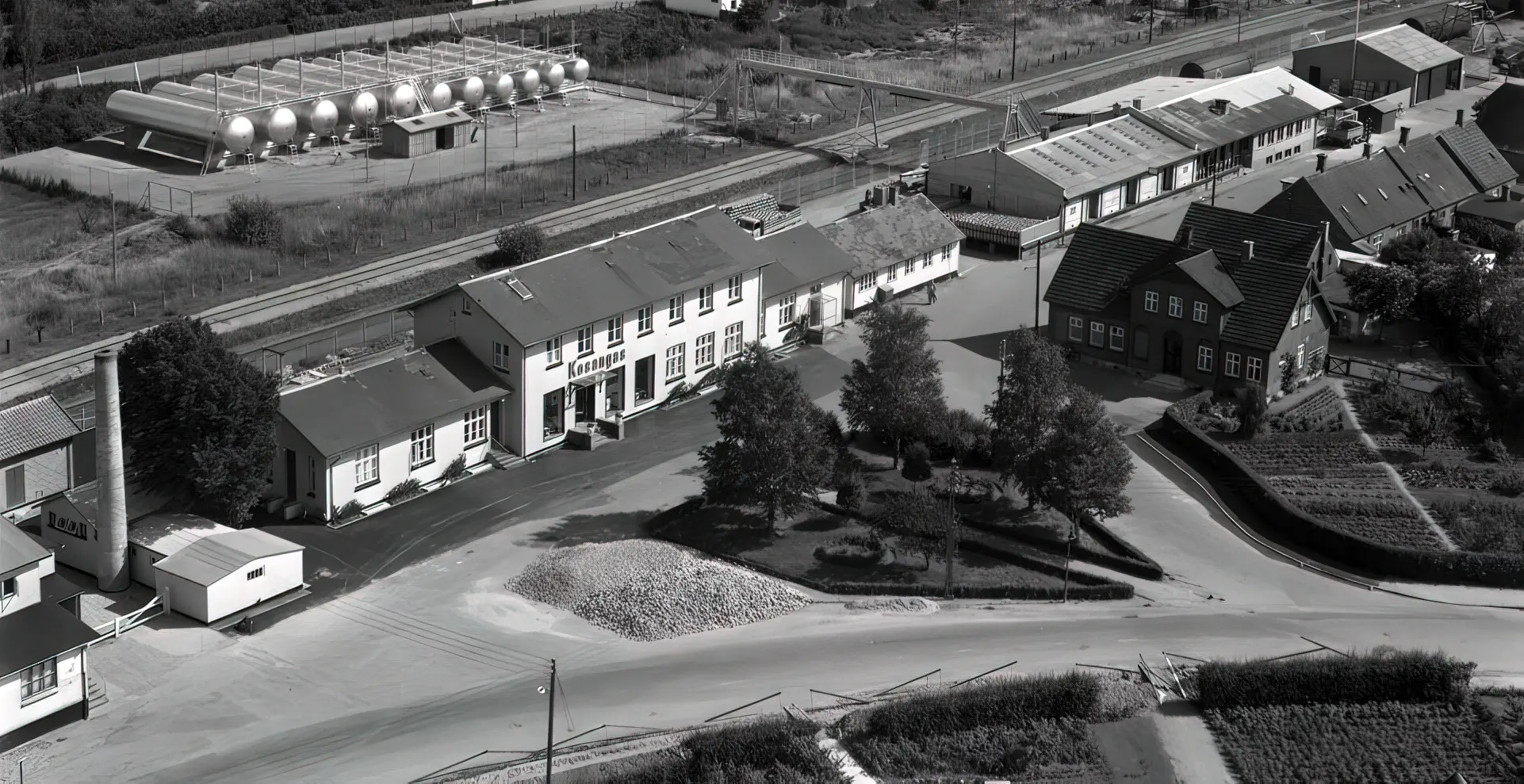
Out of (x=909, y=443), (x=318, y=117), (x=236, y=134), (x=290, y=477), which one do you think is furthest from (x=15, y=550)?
(x=318, y=117)

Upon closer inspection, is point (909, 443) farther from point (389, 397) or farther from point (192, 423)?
point (192, 423)

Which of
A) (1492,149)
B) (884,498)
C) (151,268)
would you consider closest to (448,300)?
(884,498)

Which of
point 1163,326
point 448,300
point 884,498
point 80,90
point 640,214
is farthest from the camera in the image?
point 80,90

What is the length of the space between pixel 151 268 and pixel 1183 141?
54.1 m

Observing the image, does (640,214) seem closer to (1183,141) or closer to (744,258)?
(744,258)

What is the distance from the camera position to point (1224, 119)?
10419 cm

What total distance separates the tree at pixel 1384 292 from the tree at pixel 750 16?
71376 millimetres

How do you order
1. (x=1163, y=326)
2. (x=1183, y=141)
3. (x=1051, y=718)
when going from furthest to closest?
(x=1183, y=141), (x=1163, y=326), (x=1051, y=718)

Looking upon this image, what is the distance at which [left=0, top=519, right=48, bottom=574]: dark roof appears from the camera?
47.7 m

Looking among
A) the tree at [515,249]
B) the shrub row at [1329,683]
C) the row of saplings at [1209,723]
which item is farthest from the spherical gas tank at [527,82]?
the shrub row at [1329,683]

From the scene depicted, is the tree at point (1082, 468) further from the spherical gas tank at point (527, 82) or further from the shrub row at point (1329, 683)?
the spherical gas tank at point (527, 82)

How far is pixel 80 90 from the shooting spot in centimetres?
11000

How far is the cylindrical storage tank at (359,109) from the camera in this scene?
104 metres

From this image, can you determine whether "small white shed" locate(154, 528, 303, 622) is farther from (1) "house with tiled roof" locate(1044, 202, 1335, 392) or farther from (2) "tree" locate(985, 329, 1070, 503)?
(1) "house with tiled roof" locate(1044, 202, 1335, 392)
